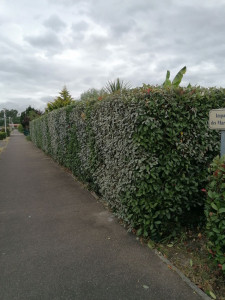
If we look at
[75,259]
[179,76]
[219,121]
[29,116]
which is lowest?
[75,259]

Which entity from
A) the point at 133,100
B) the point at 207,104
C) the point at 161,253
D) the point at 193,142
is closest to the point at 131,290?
the point at 161,253

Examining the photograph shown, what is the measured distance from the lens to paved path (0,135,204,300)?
246cm

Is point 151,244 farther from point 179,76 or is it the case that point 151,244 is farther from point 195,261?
point 179,76

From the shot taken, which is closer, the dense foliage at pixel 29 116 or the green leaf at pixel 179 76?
the green leaf at pixel 179 76

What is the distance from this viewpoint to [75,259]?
305cm

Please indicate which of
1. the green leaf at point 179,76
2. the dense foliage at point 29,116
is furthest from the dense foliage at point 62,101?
the green leaf at point 179,76

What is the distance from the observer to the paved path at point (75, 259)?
2463 millimetres

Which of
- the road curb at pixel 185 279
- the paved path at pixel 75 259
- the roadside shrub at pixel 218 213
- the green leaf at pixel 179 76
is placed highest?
the green leaf at pixel 179 76

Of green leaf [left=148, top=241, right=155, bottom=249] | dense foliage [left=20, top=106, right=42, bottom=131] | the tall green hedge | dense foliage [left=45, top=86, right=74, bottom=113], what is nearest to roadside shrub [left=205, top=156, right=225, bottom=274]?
the tall green hedge

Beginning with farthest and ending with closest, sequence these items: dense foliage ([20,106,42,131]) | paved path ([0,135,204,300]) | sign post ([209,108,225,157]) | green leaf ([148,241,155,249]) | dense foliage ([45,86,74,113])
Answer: dense foliage ([20,106,42,131]) < dense foliage ([45,86,74,113]) < green leaf ([148,241,155,249]) < sign post ([209,108,225,157]) < paved path ([0,135,204,300])

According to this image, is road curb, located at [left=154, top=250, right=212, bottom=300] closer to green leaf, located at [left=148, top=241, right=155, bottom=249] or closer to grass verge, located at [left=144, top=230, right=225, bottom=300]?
grass verge, located at [left=144, top=230, right=225, bottom=300]

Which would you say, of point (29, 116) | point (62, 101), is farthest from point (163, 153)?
point (29, 116)

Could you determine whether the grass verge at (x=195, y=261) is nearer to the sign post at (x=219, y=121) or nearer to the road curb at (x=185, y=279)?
the road curb at (x=185, y=279)

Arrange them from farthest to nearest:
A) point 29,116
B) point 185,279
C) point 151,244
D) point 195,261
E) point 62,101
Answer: point 29,116 → point 62,101 → point 151,244 → point 195,261 → point 185,279
